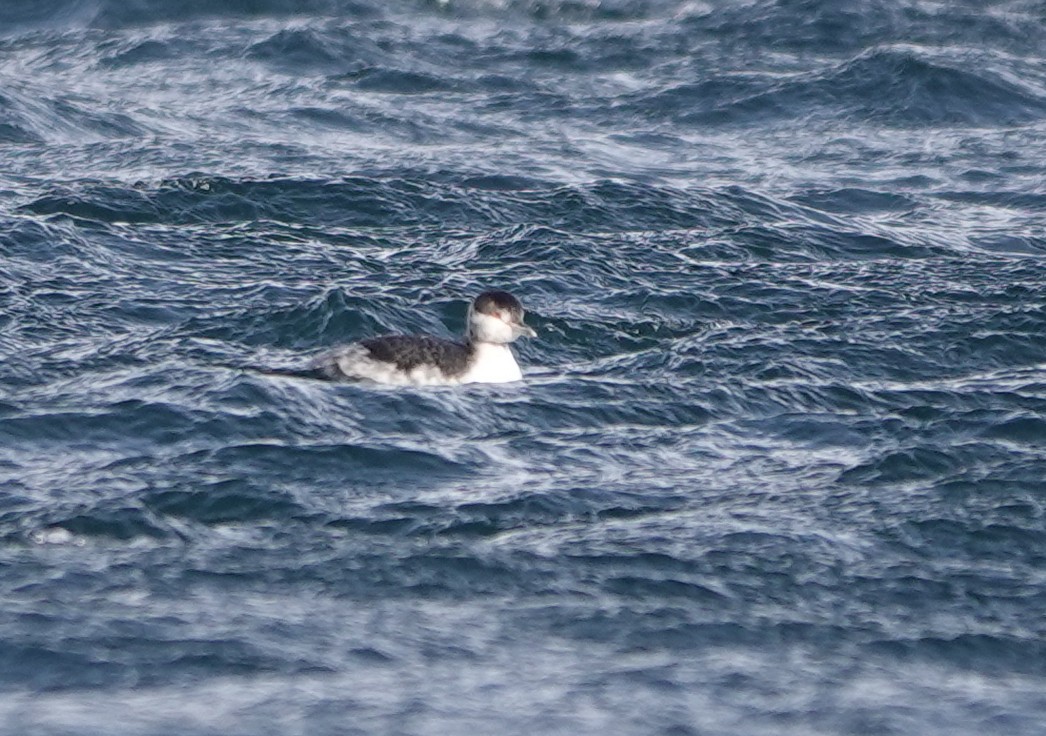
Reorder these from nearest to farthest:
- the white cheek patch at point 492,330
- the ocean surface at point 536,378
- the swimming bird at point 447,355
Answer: the ocean surface at point 536,378
the swimming bird at point 447,355
the white cheek patch at point 492,330

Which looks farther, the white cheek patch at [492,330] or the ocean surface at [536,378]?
the white cheek patch at [492,330]

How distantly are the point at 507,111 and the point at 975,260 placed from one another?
5.43 meters

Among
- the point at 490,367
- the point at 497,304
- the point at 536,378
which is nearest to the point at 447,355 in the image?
the point at 490,367

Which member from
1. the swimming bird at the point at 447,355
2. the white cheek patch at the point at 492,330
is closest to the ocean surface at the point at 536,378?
the swimming bird at the point at 447,355

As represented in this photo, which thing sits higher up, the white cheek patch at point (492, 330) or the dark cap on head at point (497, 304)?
the dark cap on head at point (497, 304)

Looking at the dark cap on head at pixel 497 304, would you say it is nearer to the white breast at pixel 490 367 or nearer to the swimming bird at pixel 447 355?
the swimming bird at pixel 447 355

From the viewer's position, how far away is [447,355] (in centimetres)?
1141

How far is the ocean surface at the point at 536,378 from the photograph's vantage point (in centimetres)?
768

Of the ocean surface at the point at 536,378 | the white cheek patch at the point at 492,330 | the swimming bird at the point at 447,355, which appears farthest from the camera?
the white cheek patch at the point at 492,330

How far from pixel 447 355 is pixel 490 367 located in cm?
27

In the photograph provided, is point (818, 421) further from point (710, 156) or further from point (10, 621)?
point (710, 156)

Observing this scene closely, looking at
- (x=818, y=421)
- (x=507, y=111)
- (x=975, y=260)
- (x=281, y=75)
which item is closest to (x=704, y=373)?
(x=818, y=421)

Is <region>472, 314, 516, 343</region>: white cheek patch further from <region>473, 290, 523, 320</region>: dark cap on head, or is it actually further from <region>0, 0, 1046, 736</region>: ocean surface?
<region>0, 0, 1046, 736</region>: ocean surface

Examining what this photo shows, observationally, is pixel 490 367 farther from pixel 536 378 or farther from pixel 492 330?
pixel 536 378
